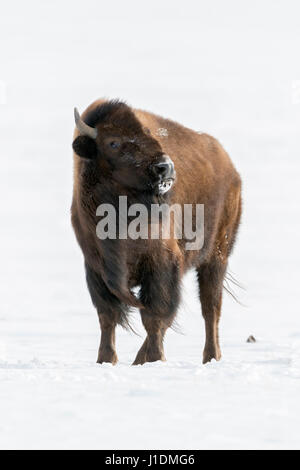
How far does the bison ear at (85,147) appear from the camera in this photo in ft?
22.6

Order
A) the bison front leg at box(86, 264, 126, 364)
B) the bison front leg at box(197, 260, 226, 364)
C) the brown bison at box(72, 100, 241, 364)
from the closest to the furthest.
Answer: the brown bison at box(72, 100, 241, 364), the bison front leg at box(86, 264, 126, 364), the bison front leg at box(197, 260, 226, 364)

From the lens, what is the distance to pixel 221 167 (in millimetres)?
8828

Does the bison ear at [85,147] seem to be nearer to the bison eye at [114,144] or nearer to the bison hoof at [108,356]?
the bison eye at [114,144]

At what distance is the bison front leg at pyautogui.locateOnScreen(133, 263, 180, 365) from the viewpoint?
6859 millimetres

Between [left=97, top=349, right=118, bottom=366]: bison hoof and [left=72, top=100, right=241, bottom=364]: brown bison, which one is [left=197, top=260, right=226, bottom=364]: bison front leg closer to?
[left=72, top=100, right=241, bottom=364]: brown bison

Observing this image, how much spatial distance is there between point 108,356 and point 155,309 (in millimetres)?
604

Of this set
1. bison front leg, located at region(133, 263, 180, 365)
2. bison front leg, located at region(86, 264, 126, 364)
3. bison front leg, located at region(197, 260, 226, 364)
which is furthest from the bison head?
bison front leg, located at region(197, 260, 226, 364)

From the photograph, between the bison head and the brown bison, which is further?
the brown bison

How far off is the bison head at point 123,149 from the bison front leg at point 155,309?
749 millimetres

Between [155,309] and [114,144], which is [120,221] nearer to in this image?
[114,144]

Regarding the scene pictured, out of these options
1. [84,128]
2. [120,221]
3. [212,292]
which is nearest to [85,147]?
[84,128]
